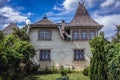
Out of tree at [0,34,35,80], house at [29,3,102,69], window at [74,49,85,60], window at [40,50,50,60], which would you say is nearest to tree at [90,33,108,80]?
tree at [0,34,35,80]

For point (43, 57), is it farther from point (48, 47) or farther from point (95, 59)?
point (95, 59)

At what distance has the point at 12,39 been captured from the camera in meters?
29.6

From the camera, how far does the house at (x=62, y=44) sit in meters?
39.8

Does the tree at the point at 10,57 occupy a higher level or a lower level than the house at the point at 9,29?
lower

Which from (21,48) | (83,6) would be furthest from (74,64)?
(21,48)

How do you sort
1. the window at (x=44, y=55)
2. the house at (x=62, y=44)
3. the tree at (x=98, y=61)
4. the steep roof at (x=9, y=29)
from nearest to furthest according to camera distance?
the tree at (x=98, y=61) → the house at (x=62, y=44) → the window at (x=44, y=55) → the steep roof at (x=9, y=29)

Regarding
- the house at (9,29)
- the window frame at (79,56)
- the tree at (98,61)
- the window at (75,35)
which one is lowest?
the tree at (98,61)

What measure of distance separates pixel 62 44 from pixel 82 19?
4.32 metres

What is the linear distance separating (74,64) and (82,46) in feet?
8.49

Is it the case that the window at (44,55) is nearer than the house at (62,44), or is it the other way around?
the house at (62,44)

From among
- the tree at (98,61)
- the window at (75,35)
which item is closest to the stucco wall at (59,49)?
the window at (75,35)

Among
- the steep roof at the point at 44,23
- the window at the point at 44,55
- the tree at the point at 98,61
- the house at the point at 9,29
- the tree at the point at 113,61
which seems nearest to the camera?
the tree at the point at 98,61

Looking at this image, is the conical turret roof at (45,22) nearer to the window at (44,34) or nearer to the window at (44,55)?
the window at (44,34)

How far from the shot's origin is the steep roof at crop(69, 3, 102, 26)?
3991cm
